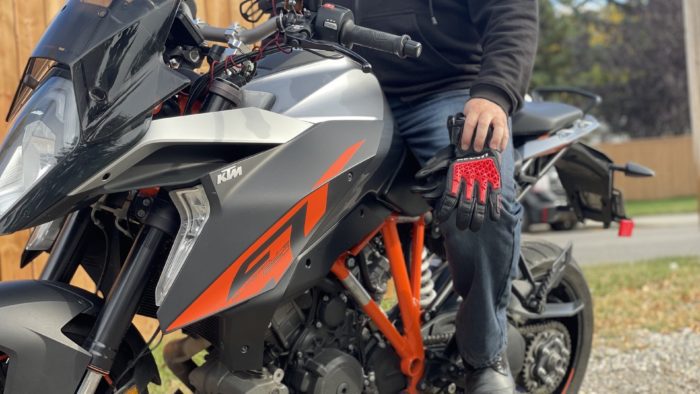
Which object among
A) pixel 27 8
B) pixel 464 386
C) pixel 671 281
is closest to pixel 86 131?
pixel 464 386

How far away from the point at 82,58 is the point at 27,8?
284 cm

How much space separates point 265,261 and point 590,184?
2.05 m

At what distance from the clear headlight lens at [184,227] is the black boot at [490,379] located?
126cm

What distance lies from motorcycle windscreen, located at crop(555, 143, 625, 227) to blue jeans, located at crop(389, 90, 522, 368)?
99cm

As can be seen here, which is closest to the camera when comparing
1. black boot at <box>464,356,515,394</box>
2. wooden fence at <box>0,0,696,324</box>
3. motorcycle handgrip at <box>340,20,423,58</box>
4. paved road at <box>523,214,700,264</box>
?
motorcycle handgrip at <box>340,20,423,58</box>

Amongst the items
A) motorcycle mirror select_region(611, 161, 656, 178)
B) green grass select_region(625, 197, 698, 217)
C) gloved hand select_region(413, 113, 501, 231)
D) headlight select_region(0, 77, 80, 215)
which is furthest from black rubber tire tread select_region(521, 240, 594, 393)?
green grass select_region(625, 197, 698, 217)

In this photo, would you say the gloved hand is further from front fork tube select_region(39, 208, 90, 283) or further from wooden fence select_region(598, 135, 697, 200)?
wooden fence select_region(598, 135, 697, 200)

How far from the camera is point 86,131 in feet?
6.49

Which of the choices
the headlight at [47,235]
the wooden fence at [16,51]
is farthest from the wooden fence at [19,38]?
the headlight at [47,235]

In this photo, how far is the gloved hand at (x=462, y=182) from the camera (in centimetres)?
250

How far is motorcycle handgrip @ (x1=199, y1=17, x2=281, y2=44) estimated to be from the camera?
2.37 meters

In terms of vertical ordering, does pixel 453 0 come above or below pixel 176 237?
above

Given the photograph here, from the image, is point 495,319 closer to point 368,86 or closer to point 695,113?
point 368,86

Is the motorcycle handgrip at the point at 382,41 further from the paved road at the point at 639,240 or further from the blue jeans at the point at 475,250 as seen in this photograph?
the paved road at the point at 639,240
